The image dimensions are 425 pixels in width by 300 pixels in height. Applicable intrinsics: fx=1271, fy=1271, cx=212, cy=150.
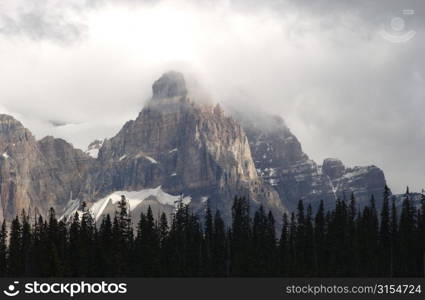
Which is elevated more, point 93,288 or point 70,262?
point 70,262

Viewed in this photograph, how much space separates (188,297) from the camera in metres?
119

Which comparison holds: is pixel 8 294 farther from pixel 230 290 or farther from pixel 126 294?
pixel 230 290

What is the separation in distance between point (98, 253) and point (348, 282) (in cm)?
7903

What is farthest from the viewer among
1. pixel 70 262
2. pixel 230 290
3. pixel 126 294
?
pixel 70 262

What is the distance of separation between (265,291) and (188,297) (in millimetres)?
9326

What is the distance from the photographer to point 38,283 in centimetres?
12200

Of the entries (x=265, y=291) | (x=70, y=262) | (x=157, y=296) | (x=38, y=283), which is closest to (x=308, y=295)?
(x=265, y=291)

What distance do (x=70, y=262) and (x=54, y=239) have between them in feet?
19.4

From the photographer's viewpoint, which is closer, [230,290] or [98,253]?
[230,290]

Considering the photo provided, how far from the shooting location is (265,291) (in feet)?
408

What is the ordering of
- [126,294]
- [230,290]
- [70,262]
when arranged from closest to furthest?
1. [126,294]
2. [230,290]
3. [70,262]

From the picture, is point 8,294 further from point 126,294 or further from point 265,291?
point 265,291

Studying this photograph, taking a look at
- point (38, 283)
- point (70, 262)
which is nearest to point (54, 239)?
point (70, 262)

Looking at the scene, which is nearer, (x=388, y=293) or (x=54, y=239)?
(x=388, y=293)
